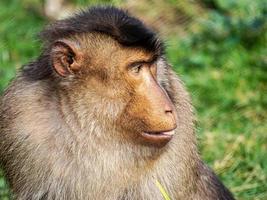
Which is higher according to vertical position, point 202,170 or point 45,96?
point 45,96

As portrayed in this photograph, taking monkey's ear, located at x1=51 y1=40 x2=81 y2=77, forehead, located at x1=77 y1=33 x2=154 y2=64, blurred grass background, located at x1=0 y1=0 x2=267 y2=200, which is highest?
forehead, located at x1=77 y1=33 x2=154 y2=64

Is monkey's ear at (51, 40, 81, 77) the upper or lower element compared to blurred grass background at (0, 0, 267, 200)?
upper

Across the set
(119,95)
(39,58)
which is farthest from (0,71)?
(119,95)

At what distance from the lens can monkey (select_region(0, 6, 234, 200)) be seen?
395 centimetres

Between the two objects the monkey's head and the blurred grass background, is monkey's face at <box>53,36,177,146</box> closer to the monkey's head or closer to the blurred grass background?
the monkey's head

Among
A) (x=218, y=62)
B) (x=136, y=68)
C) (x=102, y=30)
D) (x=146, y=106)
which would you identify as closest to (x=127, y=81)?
(x=136, y=68)

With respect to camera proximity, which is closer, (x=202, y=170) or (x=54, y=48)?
(x=54, y=48)

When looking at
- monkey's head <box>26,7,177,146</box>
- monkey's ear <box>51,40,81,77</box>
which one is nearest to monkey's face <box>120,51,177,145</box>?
monkey's head <box>26,7,177,146</box>

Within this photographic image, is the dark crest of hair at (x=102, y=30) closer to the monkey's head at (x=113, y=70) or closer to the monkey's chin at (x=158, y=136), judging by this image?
the monkey's head at (x=113, y=70)

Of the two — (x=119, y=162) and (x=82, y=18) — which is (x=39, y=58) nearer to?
(x=82, y=18)

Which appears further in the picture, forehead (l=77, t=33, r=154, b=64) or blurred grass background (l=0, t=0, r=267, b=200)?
blurred grass background (l=0, t=0, r=267, b=200)

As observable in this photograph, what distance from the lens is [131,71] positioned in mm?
3967

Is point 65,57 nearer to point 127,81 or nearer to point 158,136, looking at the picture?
point 127,81

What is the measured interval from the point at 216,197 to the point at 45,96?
3.80ft
